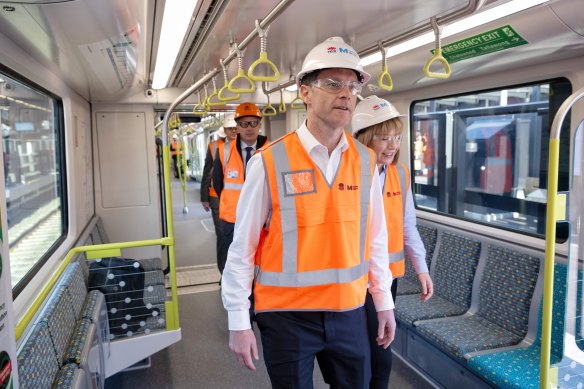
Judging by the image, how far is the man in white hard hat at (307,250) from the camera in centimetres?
176

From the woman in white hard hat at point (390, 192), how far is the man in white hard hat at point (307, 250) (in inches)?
26.5

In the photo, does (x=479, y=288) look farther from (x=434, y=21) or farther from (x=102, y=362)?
(x=102, y=362)

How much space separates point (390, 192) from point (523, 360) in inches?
59.2

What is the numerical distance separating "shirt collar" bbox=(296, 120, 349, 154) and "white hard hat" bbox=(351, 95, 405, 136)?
0.67 m

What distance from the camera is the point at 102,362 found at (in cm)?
291

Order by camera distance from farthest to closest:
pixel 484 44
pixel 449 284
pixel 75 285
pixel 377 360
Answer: pixel 449 284 < pixel 75 285 < pixel 484 44 < pixel 377 360

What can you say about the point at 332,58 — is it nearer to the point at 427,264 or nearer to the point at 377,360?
the point at 377,360

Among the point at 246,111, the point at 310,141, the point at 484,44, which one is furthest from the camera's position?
the point at 246,111

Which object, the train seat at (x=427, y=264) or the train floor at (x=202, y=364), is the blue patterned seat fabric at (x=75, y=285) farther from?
the train seat at (x=427, y=264)

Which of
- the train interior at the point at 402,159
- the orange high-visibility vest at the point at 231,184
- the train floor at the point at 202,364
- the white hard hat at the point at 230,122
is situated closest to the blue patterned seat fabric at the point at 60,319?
the train interior at the point at 402,159

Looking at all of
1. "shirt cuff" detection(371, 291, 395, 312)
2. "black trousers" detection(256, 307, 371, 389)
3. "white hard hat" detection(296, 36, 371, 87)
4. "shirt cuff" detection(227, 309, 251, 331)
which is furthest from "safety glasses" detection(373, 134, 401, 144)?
"shirt cuff" detection(227, 309, 251, 331)

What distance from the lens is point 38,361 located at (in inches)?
76.6

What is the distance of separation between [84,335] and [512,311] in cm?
296

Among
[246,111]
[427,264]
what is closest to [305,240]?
[246,111]
